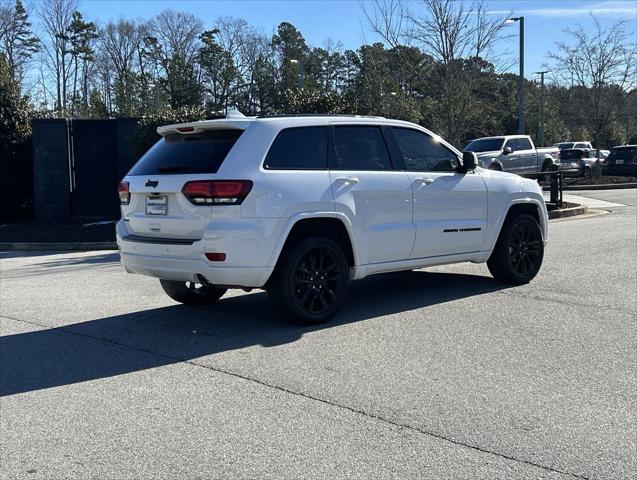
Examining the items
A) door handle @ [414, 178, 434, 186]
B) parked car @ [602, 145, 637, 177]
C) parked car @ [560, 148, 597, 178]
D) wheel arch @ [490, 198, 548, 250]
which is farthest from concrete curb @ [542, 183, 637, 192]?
door handle @ [414, 178, 434, 186]

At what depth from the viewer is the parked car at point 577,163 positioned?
1194 inches

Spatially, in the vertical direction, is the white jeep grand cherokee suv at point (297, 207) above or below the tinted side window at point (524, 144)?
below

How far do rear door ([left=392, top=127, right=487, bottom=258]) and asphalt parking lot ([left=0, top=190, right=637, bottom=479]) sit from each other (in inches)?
25.7

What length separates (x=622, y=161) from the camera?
29.0 meters

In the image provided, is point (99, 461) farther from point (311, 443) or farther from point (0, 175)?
point (0, 175)

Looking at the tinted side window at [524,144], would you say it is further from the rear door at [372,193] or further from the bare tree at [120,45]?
the bare tree at [120,45]

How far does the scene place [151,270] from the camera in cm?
655

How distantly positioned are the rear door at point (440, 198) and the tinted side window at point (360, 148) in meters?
0.26

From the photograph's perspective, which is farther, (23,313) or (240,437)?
(23,313)

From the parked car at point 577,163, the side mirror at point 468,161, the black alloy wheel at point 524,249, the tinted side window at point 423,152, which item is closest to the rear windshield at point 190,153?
the tinted side window at point 423,152

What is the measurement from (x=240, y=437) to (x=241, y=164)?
2.75m

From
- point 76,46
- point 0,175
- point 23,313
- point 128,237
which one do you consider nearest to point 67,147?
point 0,175

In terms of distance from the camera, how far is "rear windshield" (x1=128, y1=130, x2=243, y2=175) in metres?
6.30

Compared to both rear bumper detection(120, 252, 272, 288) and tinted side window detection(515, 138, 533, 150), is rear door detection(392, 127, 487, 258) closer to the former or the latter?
rear bumper detection(120, 252, 272, 288)
